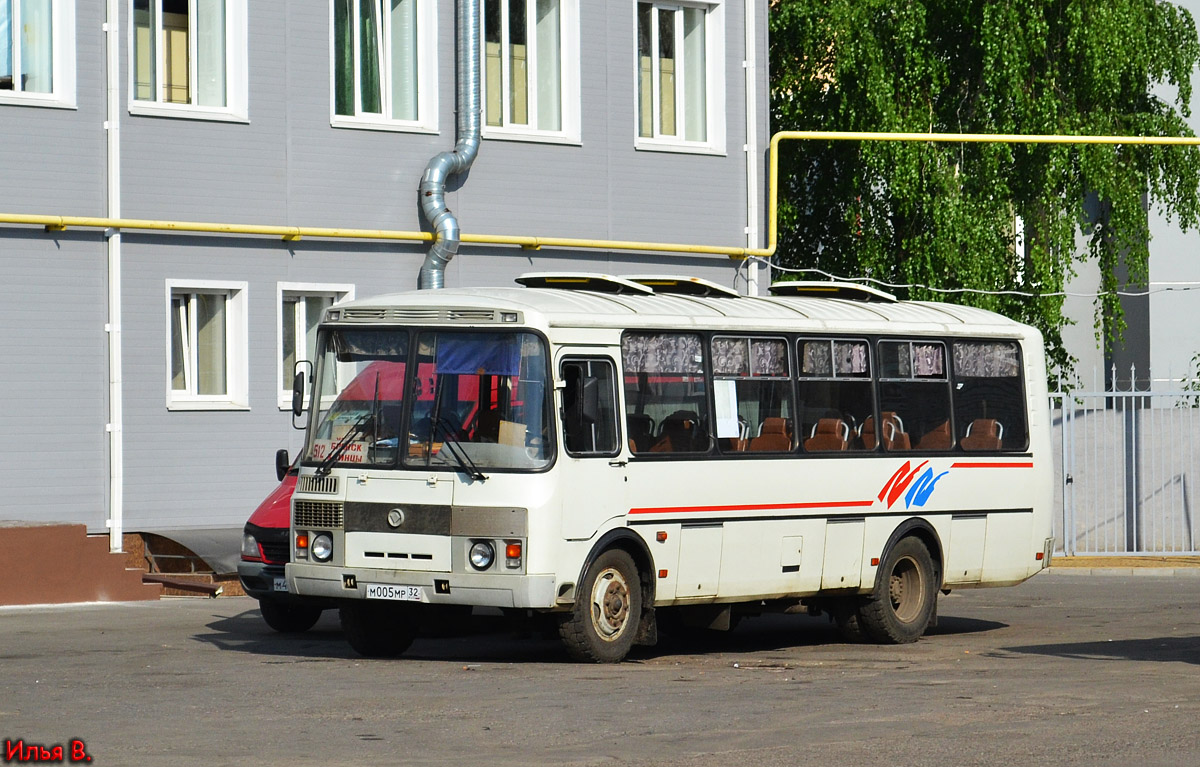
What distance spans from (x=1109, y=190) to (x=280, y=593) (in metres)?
18.2

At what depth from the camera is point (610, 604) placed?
15016 millimetres

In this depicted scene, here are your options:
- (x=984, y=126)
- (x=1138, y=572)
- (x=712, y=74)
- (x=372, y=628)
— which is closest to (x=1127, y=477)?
(x=1138, y=572)

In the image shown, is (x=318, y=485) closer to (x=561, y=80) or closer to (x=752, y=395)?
(x=752, y=395)

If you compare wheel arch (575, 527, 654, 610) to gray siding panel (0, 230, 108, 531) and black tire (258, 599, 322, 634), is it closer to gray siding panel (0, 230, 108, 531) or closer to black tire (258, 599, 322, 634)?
black tire (258, 599, 322, 634)

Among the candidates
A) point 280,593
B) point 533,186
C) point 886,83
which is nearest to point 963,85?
point 886,83

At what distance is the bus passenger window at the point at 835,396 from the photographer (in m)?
16.9

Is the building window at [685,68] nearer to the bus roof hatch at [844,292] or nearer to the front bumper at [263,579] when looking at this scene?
the bus roof hatch at [844,292]

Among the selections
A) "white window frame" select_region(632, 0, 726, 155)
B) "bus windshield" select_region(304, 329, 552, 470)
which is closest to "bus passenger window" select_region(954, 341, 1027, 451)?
"bus windshield" select_region(304, 329, 552, 470)

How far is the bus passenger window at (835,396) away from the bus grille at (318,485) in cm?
393

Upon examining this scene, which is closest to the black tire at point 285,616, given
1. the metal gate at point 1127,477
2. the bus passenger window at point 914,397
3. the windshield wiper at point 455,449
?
the windshield wiper at point 455,449

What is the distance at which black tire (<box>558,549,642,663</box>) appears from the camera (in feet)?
48.2

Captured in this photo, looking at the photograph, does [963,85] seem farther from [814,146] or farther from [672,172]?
[672,172]

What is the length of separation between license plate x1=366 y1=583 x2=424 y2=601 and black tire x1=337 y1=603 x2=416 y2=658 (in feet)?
2.46

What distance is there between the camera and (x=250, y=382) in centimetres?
2395
